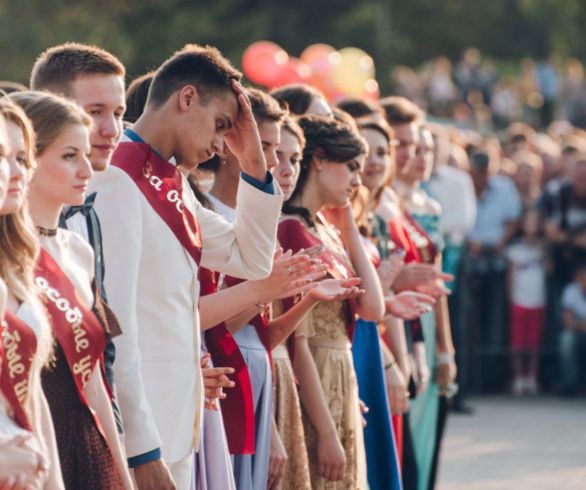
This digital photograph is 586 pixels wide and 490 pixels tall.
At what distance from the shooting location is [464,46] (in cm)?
4259

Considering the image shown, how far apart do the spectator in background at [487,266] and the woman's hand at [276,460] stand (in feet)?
22.6

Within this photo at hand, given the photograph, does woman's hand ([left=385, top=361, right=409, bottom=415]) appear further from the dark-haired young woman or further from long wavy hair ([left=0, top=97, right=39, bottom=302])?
long wavy hair ([left=0, top=97, right=39, bottom=302])

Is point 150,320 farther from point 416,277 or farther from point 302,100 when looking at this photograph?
point 416,277

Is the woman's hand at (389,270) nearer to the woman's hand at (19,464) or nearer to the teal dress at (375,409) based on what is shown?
the teal dress at (375,409)

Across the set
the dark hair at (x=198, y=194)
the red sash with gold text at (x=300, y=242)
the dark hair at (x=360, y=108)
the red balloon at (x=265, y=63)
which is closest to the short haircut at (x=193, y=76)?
the dark hair at (x=198, y=194)

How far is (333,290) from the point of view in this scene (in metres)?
4.34

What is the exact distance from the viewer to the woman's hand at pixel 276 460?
14.0ft

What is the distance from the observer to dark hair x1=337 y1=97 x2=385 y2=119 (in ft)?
20.2

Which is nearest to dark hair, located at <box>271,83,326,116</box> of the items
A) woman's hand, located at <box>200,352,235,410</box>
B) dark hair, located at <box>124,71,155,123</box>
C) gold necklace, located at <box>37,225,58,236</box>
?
dark hair, located at <box>124,71,155,123</box>

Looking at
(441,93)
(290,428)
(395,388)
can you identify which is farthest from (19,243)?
(441,93)

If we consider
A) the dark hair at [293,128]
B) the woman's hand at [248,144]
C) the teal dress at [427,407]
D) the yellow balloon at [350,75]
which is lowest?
the teal dress at [427,407]

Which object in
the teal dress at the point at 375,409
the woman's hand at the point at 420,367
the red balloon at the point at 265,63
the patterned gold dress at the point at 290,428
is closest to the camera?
the patterned gold dress at the point at 290,428

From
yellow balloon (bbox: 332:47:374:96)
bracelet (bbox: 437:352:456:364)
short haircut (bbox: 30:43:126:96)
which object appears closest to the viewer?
short haircut (bbox: 30:43:126:96)

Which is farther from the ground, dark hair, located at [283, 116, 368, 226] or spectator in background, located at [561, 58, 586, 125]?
spectator in background, located at [561, 58, 586, 125]
